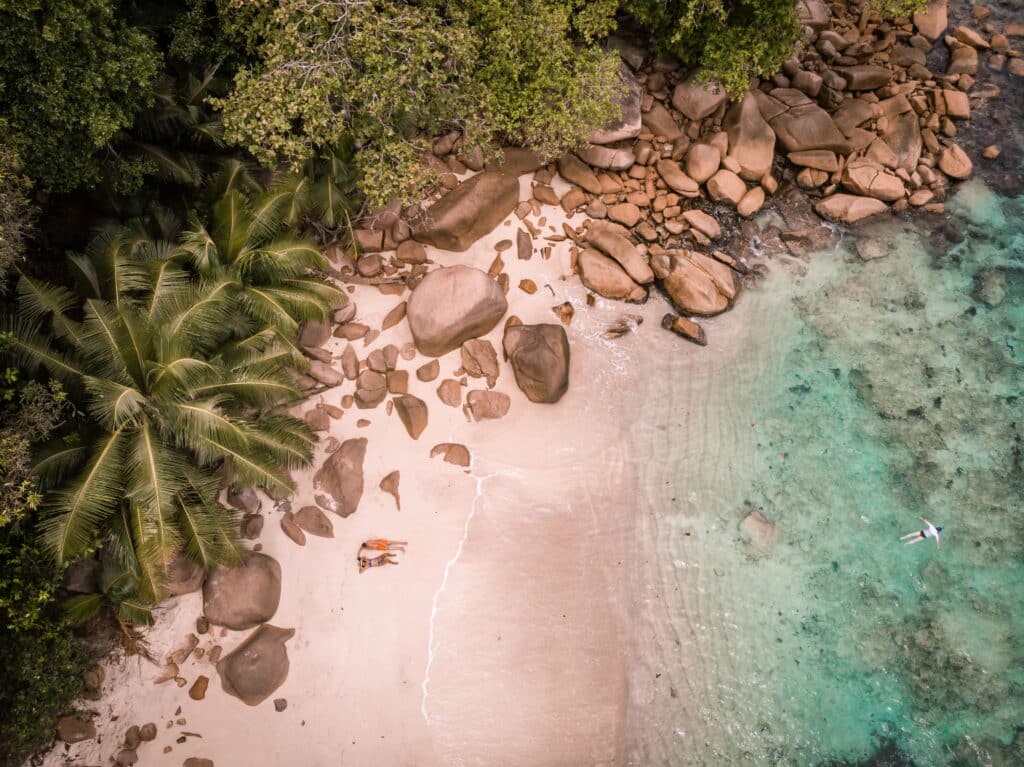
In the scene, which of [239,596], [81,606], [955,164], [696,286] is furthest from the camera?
[955,164]

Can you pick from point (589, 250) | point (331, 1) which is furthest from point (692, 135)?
point (331, 1)

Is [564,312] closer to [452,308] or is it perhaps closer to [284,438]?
[452,308]

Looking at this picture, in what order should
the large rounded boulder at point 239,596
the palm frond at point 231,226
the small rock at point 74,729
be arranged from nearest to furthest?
the small rock at point 74,729, the large rounded boulder at point 239,596, the palm frond at point 231,226

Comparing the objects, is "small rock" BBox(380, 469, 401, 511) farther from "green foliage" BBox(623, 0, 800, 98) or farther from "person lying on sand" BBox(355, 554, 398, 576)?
"green foliage" BBox(623, 0, 800, 98)

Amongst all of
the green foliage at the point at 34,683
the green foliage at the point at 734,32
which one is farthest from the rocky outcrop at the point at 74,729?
the green foliage at the point at 734,32

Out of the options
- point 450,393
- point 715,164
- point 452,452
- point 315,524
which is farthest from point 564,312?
point 315,524

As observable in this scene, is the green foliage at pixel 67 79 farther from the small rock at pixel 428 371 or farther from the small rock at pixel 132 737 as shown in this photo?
the small rock at pixel 132 737

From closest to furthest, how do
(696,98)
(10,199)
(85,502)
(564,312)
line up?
(85,502)
(10,199)
(564,312)
(696,98)

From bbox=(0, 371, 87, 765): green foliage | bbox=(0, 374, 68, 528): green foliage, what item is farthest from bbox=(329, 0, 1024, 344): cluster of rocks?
bbox=(0, 371, 87, 765): green foliage
